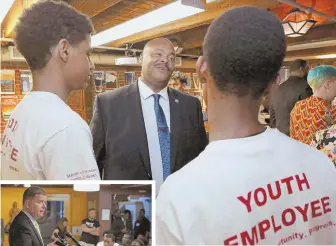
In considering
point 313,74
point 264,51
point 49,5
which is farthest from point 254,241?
point 313,74

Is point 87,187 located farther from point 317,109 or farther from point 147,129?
point 317,109

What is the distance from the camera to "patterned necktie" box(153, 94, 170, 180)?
1.46m

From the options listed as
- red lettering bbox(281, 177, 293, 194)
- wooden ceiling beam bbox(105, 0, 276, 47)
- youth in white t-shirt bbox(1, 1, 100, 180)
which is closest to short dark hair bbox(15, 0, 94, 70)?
youth in white t-shirt bbox(1, 1, 100, 180)

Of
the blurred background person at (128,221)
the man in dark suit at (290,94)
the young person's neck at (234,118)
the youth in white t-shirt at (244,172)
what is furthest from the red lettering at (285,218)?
the man in dark suit at (290,94)

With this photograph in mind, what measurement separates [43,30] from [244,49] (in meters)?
0.41

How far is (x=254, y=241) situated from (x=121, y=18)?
2258 mm

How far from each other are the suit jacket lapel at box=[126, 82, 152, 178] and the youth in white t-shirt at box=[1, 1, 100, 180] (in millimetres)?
573

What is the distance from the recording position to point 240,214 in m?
0.59

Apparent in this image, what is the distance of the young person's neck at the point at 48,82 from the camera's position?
0.83m

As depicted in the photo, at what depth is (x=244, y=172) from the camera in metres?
0.60

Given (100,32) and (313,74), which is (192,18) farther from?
(313,74)

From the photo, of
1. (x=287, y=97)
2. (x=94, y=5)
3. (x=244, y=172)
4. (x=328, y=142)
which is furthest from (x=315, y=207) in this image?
(x=287, y=97)

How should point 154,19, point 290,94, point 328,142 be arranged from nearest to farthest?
point 328,142
point 154,19
point 290,94

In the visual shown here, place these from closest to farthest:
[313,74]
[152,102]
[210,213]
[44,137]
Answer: [210,213], [44,137], [152,102], [313,74]
